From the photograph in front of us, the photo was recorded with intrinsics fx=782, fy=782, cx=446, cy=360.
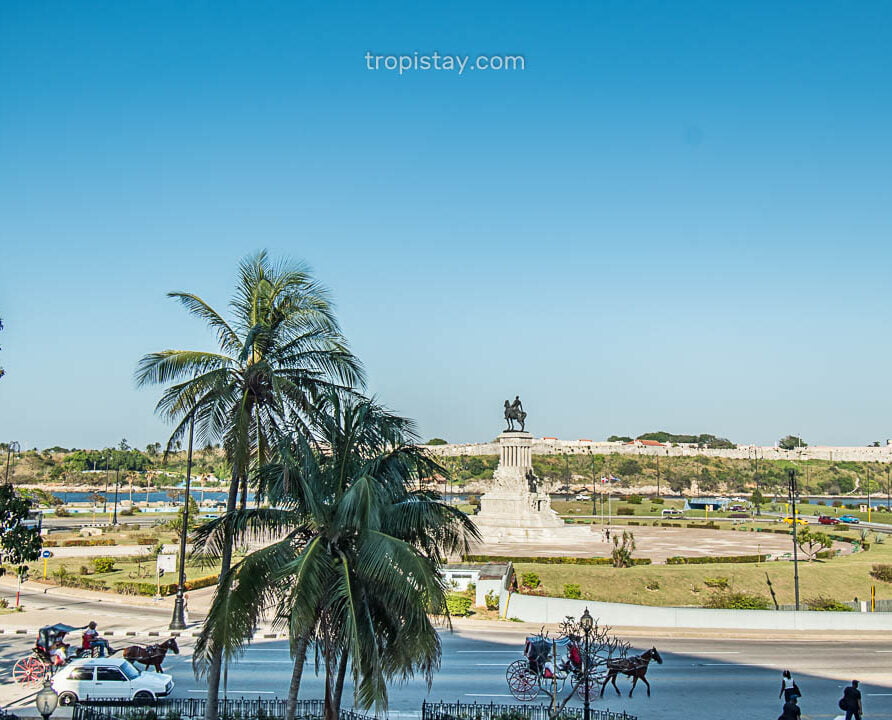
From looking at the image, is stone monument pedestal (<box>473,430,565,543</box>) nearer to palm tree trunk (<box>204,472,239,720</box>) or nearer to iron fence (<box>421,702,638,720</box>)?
iron fence (<box>421,702,638,720</box>)

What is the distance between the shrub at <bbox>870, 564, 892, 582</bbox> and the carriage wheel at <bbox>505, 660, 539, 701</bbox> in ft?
106

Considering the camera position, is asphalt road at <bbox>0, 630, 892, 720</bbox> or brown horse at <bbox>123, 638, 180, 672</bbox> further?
brown horse at <bbox>123, 638, 180, 672</bbox>

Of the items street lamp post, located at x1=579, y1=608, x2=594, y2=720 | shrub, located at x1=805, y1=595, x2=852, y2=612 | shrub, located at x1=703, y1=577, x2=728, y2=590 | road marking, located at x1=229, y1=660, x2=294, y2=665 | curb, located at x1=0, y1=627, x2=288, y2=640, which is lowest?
curb, located at x1=0, y1=627, x2=288, y2=640

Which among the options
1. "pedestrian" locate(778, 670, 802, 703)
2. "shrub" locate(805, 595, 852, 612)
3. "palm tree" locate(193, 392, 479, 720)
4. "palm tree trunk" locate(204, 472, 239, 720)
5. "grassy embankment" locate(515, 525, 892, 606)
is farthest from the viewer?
"grassy embankment" locate(515, 525, 892, 606)

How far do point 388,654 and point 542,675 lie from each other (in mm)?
9554

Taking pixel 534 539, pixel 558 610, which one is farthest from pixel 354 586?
pixel 534 539

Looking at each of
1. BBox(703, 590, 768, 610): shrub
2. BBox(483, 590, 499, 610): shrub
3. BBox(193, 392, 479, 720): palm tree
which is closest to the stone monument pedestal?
BBox(703, 590, 768, 610): shrub

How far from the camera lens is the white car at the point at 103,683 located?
70.4ft

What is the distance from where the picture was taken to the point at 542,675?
22578 millimetres

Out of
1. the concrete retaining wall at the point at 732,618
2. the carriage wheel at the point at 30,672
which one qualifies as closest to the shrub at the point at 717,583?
the concrete retaining wall at the point at 732,618

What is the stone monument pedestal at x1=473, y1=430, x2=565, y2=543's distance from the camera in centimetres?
6962

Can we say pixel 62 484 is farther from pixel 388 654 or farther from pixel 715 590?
pixel 388 654

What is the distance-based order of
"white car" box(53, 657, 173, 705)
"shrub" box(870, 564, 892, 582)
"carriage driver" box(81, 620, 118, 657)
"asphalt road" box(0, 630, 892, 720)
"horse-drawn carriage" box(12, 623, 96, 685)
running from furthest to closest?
"shrub" box(870, 564, 892, 582), "carriage driver" box(81, 620, 118, 657), "horse-drawn carriage" box(12, 623, 96, 685), "asphalt road" box(0, 630, 892, 720), "white car" box(53, 657, 173, 705)

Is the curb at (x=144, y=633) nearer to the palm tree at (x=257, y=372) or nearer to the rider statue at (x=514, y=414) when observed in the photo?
the palm tree at (x=257, y=372)
